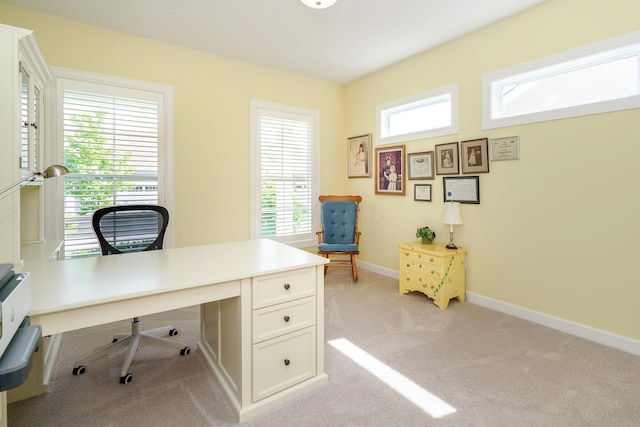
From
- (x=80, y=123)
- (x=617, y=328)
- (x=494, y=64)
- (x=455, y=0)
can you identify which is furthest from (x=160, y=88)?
(x=617, y=328)

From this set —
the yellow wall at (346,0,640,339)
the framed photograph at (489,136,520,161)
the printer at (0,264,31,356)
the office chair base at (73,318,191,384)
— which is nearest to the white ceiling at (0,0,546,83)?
the yellow wall at (346,0,640,339)

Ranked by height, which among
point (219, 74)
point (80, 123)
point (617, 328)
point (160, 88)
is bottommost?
point (617, 328)

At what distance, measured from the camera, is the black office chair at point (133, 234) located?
2324 mm

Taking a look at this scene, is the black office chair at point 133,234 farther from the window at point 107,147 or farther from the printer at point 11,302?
the printer at point 11,302

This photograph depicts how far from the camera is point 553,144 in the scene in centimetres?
279

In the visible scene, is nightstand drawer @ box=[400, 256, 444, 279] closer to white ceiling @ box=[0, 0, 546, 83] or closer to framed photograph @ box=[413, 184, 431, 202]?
framed photograph @ box=[413, 184, 431, 202]

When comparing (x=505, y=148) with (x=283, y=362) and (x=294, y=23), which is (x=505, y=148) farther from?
(x=283, y=362)

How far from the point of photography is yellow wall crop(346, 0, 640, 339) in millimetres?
2449

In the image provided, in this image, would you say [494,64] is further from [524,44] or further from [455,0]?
[455,0]

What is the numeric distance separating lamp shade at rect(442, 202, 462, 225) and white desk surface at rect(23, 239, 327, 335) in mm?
2006

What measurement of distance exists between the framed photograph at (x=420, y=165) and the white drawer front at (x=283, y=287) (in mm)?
2516

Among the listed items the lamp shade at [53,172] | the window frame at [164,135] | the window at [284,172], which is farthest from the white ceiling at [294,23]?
the lamp shade at [53,172]

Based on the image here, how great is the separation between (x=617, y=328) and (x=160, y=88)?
488 centimetres

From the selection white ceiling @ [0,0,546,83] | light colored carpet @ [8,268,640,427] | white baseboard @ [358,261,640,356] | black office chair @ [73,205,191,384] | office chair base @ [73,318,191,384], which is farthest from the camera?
white ceiling @ [0,0,546,83]
